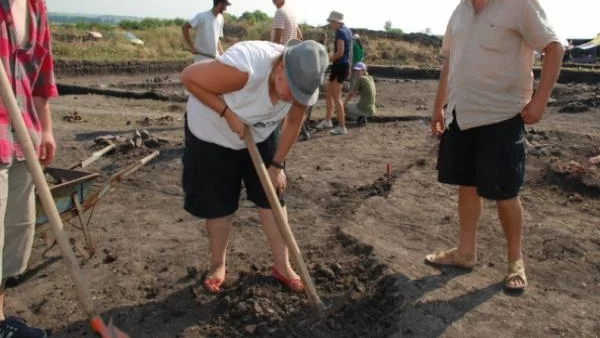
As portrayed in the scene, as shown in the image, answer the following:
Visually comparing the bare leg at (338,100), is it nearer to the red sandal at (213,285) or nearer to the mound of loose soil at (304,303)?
the mound of loose soil at (304,303)

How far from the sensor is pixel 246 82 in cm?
299

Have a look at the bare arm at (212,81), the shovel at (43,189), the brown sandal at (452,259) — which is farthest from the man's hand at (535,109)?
the shovel at (43,189)

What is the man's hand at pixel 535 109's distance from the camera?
10.4ft

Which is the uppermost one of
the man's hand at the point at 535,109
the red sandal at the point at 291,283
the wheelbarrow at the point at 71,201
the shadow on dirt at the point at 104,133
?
the man's hand at the point at 535,109

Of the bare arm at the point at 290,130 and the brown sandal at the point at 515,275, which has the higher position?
the bare arm at the point at 290,130

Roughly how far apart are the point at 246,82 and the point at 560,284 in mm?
2377

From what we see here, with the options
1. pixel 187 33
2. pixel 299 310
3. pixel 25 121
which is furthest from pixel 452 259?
pixel 187 33

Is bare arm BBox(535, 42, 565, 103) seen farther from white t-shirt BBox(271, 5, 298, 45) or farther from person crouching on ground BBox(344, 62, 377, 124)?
person crouching on ground BBox(344, 62, 377, 124)

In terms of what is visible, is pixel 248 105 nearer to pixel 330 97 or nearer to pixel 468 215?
pixel 468 215

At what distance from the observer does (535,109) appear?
3199 millimetres

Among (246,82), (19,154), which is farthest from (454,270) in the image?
(19,154)

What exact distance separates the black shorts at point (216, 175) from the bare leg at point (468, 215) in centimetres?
122

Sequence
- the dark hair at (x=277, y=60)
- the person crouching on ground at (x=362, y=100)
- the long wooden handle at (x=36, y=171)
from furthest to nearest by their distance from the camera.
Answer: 1. the person crouching on ground at (x=362, y=100)
2. the dark hair at (x=277, y=60)
3. the long wooden handle at (x=36, y=171)

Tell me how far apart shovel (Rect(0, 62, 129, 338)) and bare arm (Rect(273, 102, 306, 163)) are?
1212mm
